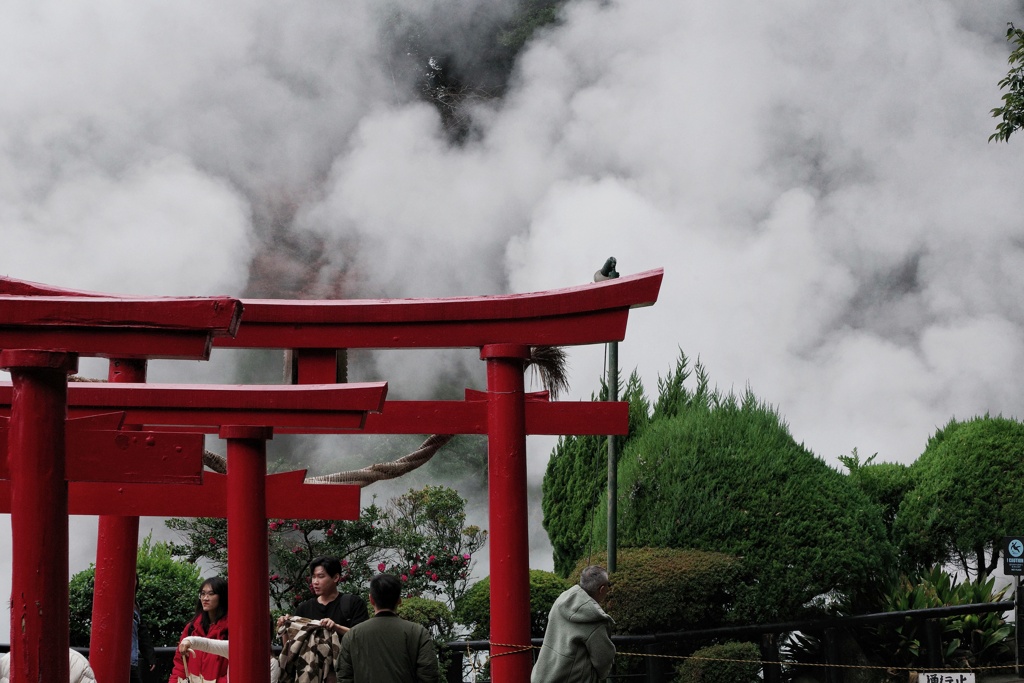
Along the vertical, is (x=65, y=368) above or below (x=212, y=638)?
above

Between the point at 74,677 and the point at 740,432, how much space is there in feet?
19.0

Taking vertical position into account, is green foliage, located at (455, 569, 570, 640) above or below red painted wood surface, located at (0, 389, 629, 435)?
below

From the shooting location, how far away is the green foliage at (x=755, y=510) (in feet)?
26.7

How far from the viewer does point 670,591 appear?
787cm

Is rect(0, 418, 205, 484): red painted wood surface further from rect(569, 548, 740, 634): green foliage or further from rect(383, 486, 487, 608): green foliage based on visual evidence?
rect(383, 486, 487, 608): green foliage

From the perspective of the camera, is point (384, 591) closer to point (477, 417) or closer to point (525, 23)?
point (477, 417)

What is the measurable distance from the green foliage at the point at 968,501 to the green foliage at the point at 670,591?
162 inches

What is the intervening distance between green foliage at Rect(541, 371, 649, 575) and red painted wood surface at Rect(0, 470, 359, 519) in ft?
16.9

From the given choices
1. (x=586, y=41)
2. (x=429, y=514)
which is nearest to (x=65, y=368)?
(x=429, y=514)

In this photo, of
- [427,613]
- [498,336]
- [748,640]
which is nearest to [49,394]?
[498,336]

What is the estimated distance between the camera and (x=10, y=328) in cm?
342

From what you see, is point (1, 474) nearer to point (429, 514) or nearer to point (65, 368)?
point (65, 368)

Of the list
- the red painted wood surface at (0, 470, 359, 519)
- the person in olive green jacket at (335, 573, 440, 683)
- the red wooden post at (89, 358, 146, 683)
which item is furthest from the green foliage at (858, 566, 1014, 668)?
the red wooden post at (89, 358, 146, 683)

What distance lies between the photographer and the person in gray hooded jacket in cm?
489
